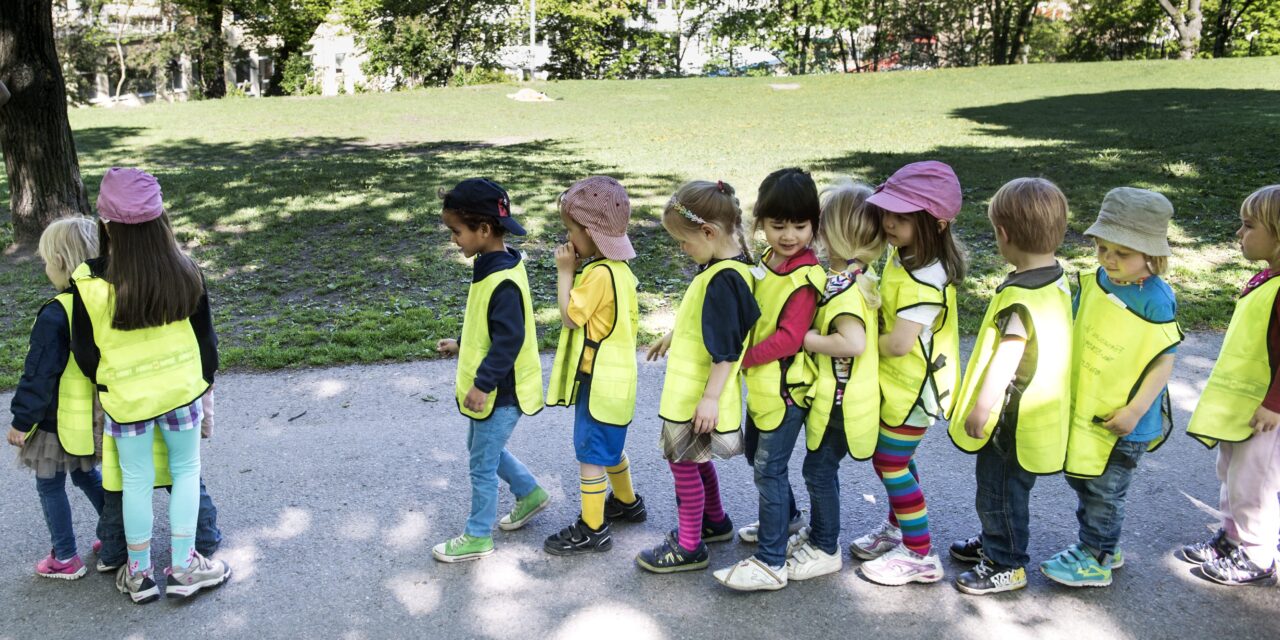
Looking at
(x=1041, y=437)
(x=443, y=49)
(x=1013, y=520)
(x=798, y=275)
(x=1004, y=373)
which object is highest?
(x=443, y=49)

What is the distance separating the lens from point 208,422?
11.7 feet

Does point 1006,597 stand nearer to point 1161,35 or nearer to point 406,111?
point 406,111

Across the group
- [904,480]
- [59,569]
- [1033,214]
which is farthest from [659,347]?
[59,569]

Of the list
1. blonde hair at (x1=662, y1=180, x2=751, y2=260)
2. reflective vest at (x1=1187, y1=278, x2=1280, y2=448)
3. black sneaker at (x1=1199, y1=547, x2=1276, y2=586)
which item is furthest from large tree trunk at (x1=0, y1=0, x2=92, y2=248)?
black sneaker at (x1=1199, y1=547, x2=1276, y2=586)

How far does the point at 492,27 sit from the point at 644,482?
35.0 meters

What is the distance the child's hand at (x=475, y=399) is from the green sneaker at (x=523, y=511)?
2.04 ft

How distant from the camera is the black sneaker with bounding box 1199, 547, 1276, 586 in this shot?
3.26 metres

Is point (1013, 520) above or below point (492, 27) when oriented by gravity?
below

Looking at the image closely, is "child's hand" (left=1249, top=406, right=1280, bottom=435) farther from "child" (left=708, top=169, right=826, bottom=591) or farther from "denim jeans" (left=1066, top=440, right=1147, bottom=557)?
"child" (left=708, top=169, right=826, bottom=591)

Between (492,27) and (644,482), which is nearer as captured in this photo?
(644,482)

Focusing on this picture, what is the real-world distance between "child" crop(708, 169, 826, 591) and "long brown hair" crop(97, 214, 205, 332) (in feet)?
6.34

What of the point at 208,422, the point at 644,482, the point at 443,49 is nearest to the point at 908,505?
the point at 644,482

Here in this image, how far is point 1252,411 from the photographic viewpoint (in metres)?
3.19

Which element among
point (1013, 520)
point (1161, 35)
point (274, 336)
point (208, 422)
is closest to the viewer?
point (1013, 520)
